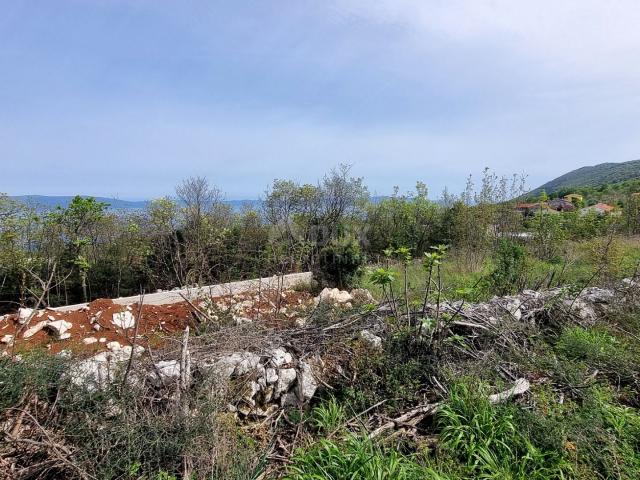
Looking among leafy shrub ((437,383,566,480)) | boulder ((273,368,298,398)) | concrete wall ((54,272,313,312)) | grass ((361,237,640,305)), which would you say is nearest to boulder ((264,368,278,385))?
boulder ((273,368,298,398))

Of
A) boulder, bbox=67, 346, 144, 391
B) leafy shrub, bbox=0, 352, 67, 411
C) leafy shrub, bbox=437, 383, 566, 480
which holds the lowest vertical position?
leafy shrub, bbox=437, 383, 566, 480

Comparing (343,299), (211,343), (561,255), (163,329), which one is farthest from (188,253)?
(561,255)

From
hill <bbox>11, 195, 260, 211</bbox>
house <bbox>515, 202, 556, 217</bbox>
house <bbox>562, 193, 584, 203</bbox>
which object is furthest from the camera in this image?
house <bbox>562, 193, 584, 203</bbox>

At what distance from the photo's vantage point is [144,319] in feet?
19.4

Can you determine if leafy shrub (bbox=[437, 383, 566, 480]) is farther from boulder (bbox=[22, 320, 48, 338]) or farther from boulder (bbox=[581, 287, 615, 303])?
boulder (bbox=[22, 320, 48, 338])

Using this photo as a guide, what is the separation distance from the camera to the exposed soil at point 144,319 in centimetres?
488

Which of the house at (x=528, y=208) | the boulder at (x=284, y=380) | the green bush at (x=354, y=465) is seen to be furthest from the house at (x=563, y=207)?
the green bush at (x=354, y=465)

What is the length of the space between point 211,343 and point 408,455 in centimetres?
199

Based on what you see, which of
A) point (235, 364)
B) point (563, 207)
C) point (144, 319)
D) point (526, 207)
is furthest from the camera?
point (563, 207)

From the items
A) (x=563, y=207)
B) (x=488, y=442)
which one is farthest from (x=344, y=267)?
(x=563, y=207)

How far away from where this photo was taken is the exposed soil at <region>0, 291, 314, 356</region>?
4877 millimetres

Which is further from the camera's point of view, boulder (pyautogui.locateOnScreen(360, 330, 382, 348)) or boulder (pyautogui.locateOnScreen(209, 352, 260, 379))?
boulder (pyautogui.locateOnScreen(360, 330, 382, 348))

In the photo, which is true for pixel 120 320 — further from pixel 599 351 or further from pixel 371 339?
pixel 599 351

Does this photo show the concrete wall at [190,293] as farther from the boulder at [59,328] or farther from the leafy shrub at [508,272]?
the leafy shrub at [508,272]
